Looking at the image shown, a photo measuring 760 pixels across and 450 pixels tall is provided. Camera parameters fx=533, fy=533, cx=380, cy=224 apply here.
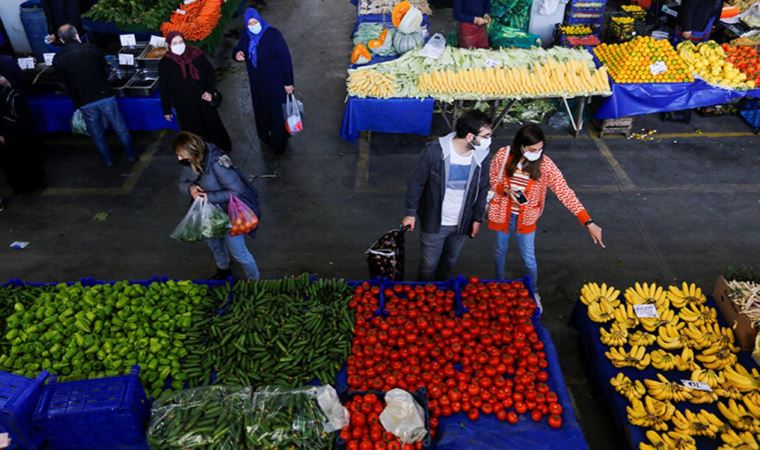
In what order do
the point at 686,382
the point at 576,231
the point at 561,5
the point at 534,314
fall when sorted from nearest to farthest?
1. the point at 686,382
2. the point at 534,314
3. the point at 576,231
4. the point at 561,5

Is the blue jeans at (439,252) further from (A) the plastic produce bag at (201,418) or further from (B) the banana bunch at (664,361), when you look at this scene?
(A) the plastic produce bag at (201,418)

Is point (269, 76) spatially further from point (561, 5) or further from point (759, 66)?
point (759, 66)

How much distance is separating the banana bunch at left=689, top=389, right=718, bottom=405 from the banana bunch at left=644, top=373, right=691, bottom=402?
0.04m

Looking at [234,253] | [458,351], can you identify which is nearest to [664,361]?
[458,351]

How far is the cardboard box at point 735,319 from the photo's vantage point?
4613mm

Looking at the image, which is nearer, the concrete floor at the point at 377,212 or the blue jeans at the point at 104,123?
the concrete floor at the point at 377,212

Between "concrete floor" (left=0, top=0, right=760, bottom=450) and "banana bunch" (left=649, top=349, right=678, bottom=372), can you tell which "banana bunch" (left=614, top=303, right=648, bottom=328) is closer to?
"banana bunch" (left=649, top=349, right=678, bottom=372)

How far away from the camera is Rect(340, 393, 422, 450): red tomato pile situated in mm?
3529

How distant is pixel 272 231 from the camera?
701 cm

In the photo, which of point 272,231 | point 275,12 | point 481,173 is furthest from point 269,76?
point 275,12

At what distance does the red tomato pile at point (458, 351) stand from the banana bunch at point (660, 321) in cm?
114

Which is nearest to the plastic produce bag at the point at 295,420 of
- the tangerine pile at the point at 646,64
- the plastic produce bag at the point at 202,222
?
the plastic produce bag at the point at 202,222

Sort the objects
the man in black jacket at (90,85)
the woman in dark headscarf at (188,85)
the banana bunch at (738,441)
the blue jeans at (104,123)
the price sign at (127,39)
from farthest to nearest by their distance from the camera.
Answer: the price sign at (127,39) → the blue jeans at (104,123) → the man in black jacket at (90,85) → the woman in dark headscarf at (188,85) → the banana bunch at (738,441)

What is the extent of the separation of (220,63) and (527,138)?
8840mm
